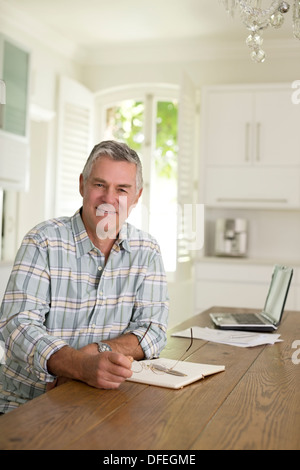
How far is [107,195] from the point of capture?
1929 millimetres

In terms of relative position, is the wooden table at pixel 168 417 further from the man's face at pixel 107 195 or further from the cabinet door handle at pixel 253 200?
the cabinet door handle at pixel 253 200

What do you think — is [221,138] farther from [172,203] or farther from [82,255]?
[82,255]

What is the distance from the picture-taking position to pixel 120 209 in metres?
1.95

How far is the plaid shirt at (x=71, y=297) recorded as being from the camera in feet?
5.74

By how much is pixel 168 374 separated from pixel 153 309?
379 mm

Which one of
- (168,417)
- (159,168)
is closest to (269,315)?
(168,417)

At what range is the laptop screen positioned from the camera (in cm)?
251

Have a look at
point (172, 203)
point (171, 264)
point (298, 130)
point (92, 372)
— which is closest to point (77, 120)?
point (172, 203)

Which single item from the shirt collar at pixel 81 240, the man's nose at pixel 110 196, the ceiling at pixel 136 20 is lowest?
the shirt collar at pixel 81 240

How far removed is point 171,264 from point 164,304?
387 centimetres

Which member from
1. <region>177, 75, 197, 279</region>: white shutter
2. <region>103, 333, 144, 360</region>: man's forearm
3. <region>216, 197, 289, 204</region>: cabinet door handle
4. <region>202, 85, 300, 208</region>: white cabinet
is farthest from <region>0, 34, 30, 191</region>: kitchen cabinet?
<region>103, 333, 144, 360</region>: man's forearm

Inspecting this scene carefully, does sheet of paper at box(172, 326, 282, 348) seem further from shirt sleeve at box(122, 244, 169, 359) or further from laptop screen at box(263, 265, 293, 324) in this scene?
shirt sleeve at box(122, 244, 169, 359)

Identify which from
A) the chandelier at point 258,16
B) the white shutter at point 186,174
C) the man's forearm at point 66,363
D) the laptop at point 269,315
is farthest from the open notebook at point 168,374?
the white shutter at point 186,174

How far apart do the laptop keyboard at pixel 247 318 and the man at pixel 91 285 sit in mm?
660
